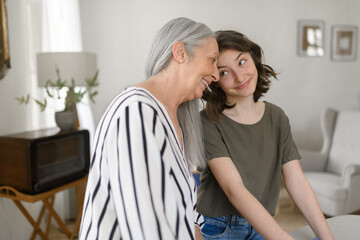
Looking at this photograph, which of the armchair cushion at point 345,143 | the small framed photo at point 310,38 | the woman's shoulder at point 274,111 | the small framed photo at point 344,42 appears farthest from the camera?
the small framed photo at point 344,42

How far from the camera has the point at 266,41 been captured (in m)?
4.99

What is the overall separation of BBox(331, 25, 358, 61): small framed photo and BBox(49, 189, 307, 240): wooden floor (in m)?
2.24

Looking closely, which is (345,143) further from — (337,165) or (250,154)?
(250,154)

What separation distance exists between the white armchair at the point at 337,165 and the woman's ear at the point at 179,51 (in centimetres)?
279

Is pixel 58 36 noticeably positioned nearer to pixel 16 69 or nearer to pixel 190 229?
pixel 16 69

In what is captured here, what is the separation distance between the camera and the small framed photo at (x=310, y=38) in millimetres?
5055

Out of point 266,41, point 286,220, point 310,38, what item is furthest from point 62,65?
point 310,38

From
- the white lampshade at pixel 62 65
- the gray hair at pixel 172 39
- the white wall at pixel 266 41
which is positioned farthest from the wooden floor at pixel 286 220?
the gray hair at pixel 172 39

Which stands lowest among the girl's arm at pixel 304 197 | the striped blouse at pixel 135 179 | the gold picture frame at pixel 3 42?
the girl's arm at pixel 304 197

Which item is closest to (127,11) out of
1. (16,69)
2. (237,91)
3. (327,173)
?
(16,69)

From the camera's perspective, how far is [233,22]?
4.84 metres

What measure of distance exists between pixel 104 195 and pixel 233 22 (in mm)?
4235

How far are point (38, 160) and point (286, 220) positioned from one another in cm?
234

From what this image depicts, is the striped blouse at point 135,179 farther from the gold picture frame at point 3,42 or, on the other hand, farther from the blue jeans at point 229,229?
the gold picture frame at point 3,42
